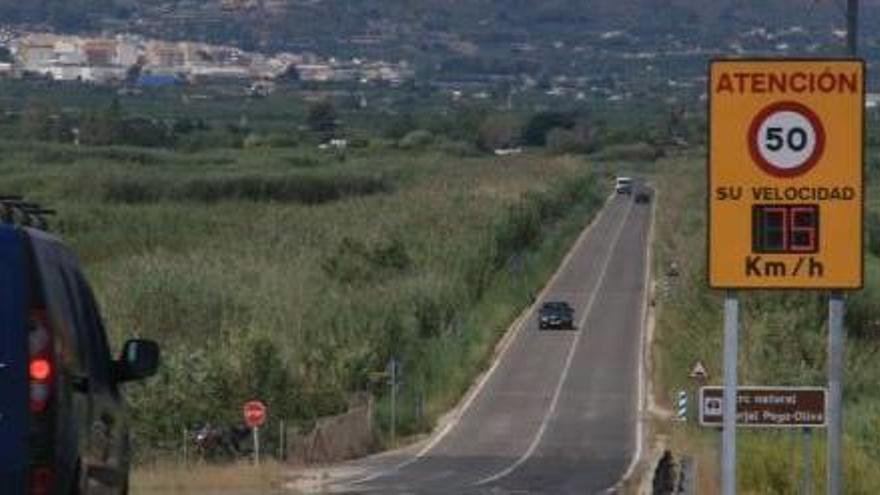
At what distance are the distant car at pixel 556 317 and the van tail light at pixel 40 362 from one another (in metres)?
71.1

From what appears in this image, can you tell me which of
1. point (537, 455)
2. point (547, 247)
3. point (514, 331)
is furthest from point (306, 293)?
point (547, 247)

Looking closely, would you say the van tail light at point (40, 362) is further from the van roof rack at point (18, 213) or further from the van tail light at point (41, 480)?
the van roof rack at point (18, 213)

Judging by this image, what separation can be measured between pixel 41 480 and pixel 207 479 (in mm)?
29815

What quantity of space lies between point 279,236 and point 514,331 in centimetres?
1922

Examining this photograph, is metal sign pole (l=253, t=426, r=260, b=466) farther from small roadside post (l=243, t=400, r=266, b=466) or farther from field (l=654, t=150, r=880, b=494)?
field (l=654, t=150, r=880, b=494)

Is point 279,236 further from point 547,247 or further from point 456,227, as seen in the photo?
point 547,247

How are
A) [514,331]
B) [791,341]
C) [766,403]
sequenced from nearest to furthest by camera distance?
1. [766,403]
2. [791,341]
3. [514,331]

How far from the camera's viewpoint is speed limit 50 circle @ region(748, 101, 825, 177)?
15.9 m

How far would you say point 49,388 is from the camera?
1332 cm

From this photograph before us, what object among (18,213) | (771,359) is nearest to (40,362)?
(18,213)

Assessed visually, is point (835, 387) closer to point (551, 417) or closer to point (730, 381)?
point (730, 381)

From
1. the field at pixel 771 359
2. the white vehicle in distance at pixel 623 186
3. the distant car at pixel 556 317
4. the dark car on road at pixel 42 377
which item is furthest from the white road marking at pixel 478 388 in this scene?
the white vehicle in distance at pixel 623 186

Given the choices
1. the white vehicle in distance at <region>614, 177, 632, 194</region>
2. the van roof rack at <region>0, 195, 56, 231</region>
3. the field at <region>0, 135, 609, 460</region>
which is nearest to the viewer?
the van roof rack at <region>0, 195, 56, 231</region>

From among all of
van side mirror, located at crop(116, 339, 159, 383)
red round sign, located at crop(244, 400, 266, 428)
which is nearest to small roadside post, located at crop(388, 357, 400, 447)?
red round sign, located at crop(244, 400, 266, 428)
